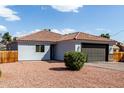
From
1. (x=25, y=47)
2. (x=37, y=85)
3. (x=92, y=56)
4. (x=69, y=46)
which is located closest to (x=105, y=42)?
(x=92, y=56)

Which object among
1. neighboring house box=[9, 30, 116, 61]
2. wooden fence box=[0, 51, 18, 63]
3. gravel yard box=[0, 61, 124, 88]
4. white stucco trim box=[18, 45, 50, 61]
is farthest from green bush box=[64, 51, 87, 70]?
white stucco trim box=[18, 45, 50, 61]

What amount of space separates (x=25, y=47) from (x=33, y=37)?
2.17 m

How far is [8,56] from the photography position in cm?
2481

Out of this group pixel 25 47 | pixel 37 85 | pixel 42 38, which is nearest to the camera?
pixel 37 85

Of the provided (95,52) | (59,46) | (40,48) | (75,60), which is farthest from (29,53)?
(75,60)

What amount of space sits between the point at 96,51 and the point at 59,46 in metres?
5.02

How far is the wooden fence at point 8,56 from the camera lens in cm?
2396

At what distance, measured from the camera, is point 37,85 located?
10.2 m

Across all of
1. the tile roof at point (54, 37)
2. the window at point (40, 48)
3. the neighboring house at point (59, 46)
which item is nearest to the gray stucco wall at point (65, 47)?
the neighboring house at point (59, 46)

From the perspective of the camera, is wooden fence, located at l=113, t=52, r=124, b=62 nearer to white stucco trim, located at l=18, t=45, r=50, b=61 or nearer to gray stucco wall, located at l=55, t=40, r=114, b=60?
gray stucco wall, located at l=55, t=40, r=114, b=60

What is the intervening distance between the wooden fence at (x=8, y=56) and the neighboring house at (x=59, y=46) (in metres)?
1.14

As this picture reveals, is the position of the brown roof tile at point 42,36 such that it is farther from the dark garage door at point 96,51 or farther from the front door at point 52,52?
the dark garage door at point 96,51
